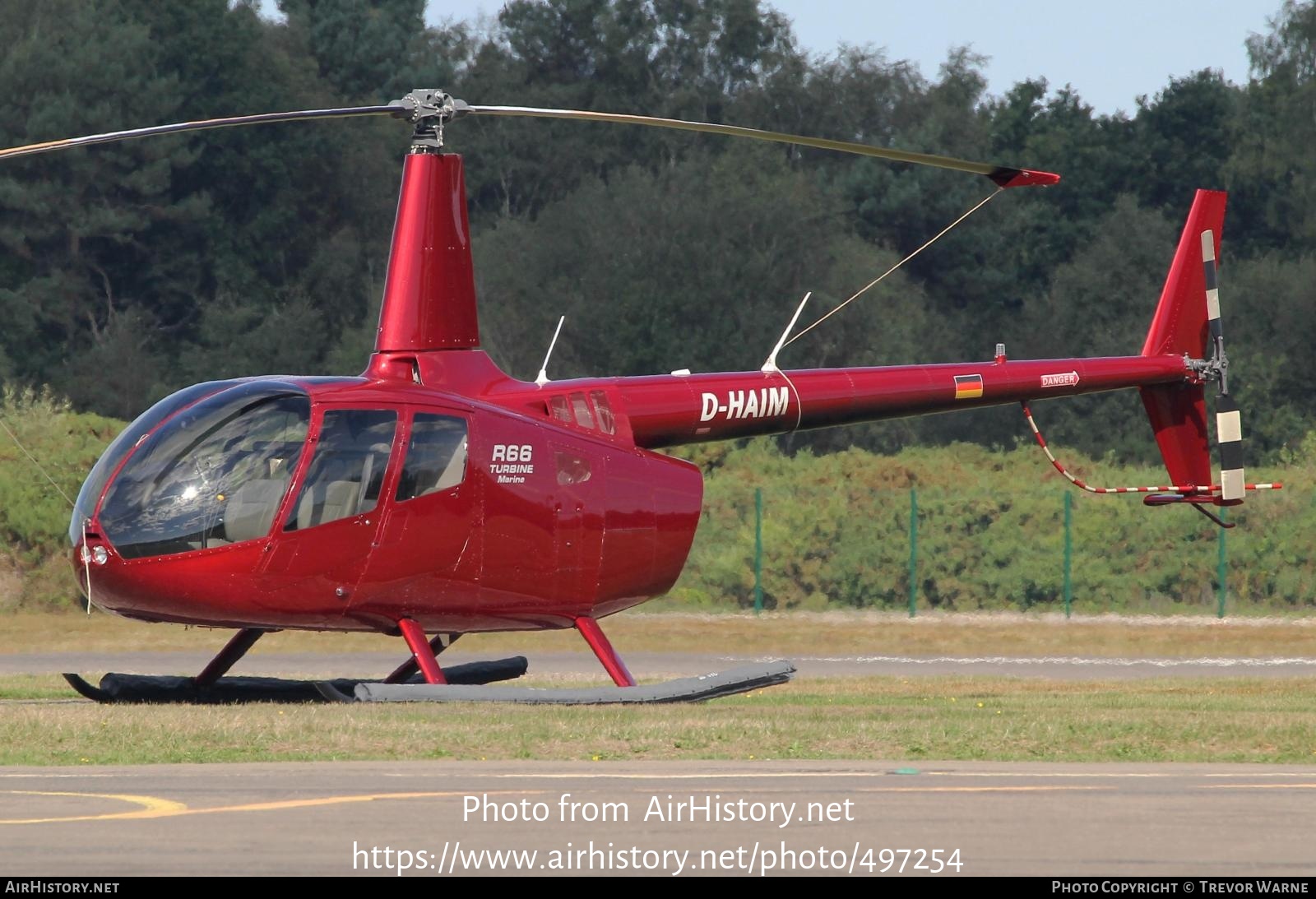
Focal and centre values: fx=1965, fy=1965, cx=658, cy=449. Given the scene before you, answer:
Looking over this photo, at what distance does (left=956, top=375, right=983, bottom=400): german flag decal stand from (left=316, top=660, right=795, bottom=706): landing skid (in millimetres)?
4079

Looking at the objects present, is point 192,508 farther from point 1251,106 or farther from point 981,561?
point 1251,106

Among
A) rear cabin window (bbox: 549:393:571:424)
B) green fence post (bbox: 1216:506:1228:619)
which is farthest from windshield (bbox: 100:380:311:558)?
green fence post (bbox: 1216:506:1228:619)

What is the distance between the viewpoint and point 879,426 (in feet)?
185

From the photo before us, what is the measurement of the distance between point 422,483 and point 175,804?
5550 millimetres

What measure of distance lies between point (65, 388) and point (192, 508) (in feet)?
146

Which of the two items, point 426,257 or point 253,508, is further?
point 426,257

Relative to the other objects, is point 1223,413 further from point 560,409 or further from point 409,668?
point 409,668

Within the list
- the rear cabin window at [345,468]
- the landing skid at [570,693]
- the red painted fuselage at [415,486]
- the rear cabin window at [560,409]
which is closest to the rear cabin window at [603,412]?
the red painted fuselage at [415,486]

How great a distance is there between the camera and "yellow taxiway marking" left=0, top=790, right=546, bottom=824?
9.18 m

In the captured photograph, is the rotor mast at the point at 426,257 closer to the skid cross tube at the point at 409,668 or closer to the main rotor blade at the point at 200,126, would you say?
the main rotor blade at the point at 200,126

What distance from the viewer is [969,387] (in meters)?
18.9

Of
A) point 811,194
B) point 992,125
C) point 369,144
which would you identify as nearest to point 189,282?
point 369,144

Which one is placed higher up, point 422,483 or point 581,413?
point 581,413

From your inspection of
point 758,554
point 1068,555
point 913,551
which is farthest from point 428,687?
point 1068,555
